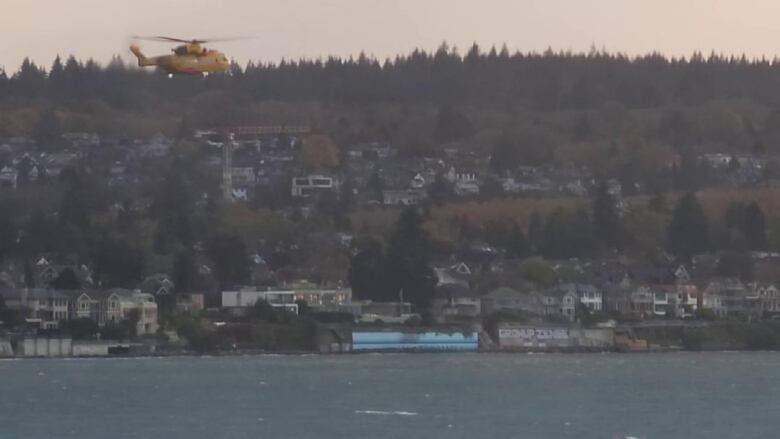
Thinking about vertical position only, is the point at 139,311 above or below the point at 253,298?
below

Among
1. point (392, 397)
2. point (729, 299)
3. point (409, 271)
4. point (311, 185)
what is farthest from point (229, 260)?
point (392, 397)

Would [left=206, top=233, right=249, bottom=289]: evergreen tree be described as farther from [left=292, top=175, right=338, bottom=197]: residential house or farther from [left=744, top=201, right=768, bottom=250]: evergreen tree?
[left=292, top=175, right=338, bottom=197]: residential house

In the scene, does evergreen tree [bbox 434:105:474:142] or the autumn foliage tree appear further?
evergreen tree [bbox 434:105:474:142]

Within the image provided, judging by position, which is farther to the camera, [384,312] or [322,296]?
[322,296]

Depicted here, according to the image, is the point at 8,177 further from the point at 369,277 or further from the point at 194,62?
the point at 194,62

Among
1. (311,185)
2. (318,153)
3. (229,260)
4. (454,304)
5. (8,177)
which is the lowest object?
(454,304)

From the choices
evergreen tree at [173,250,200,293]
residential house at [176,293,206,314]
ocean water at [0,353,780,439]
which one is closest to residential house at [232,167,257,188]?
evergreen tree at [173,250,200,293]
